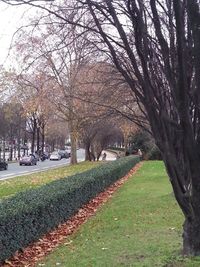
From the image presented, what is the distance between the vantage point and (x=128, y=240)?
8922mm

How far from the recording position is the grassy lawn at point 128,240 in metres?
6.97

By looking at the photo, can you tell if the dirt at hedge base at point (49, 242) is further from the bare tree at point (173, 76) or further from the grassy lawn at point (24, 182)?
the grassy lawn at point (24, 182)

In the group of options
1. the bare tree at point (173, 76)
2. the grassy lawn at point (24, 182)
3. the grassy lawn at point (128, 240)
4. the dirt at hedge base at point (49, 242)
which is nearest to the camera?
the bare tree at point (173, 76)

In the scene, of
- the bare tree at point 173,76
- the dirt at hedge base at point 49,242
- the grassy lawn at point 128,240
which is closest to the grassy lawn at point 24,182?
the dirt at hedge base at point 49,242

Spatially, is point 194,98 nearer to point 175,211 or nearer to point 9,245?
point 9,245

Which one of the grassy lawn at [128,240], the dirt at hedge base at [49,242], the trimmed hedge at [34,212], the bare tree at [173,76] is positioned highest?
the bare tree at [173,76]

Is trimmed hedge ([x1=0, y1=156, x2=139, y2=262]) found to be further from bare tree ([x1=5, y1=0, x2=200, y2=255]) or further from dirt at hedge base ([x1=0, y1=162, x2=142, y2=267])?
bare tree ([x1=5, y1=0, x2=200, y2=255])

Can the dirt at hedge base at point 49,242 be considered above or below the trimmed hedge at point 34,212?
below

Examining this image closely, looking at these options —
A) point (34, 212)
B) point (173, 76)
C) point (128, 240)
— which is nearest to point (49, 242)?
point (34, 212)

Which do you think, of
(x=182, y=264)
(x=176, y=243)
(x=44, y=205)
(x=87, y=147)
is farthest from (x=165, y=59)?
(x=87, y=147)

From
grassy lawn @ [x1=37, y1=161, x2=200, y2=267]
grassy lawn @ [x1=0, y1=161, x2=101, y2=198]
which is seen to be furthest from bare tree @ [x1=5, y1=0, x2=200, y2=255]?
grassy lawn @ [x1=0, y1=161, x2=101, y2=198]

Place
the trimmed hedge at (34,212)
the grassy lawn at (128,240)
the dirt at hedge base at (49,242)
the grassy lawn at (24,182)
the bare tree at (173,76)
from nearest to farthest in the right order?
the bare tree at (173,76)
the grassy lawn at (128,240)
the trimmed hedge at (34,212)
the dirt at hedge base at (49,242)
the grassy lawn at (24,182)

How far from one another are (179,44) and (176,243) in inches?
160

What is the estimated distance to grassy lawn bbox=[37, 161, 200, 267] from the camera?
6973mm
